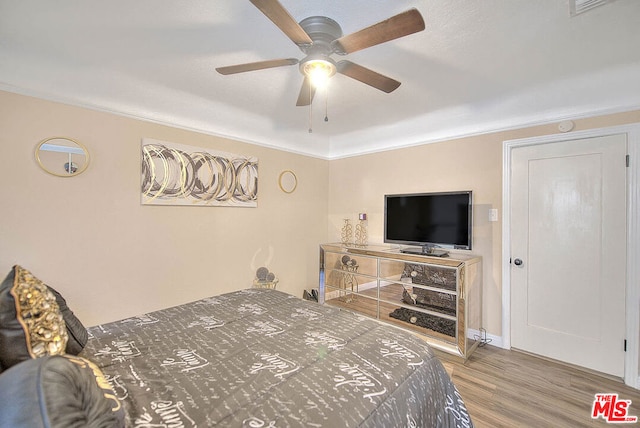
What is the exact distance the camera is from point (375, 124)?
364 centimetres

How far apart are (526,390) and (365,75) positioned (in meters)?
2.70

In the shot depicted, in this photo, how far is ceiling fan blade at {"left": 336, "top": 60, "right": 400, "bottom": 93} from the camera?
169cm

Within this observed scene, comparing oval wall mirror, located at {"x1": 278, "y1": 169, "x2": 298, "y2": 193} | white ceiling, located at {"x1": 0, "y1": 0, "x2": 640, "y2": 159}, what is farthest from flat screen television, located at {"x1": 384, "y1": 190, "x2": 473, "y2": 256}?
oval wall mirror, located at {"x1": 278, "y1": 169, "x2": 298, "y2": 193}

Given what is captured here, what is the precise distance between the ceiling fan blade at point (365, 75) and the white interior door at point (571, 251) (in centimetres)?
186

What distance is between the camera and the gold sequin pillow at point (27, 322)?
2.93 ft

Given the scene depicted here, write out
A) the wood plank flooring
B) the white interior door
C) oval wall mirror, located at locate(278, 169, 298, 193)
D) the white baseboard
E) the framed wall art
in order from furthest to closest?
oval wall mirror, located at locate(278, 169, 298, 193)
the white baseboard
the framed wall art
the white interior door
the wood plank flooring

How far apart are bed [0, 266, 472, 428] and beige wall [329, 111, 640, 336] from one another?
6.32 feet

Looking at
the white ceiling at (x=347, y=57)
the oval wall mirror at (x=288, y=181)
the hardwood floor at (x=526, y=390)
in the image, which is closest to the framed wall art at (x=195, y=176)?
the white ceiling at (x=347, y=57)

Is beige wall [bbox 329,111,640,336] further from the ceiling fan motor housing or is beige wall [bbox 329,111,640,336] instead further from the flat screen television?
the ceiling fan motor housing

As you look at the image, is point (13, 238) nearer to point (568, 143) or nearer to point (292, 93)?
point (292, 93)

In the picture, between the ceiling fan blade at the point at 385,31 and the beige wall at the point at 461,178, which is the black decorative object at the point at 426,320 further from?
the ceiling fan blade at the point at 385,31

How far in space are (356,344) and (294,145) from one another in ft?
10.5

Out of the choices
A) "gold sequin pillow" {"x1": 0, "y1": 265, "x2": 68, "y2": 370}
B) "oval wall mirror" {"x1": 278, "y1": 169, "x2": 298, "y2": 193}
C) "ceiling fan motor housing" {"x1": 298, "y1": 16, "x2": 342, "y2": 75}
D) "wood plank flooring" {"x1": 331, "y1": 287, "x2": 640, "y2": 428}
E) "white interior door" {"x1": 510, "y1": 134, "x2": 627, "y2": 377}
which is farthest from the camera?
"oval wall mirror" {"x1": 278, "y1": 169, "x2": 298, "y2": 193}

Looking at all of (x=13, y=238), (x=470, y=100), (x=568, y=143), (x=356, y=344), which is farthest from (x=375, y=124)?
(x=13, y=238)
